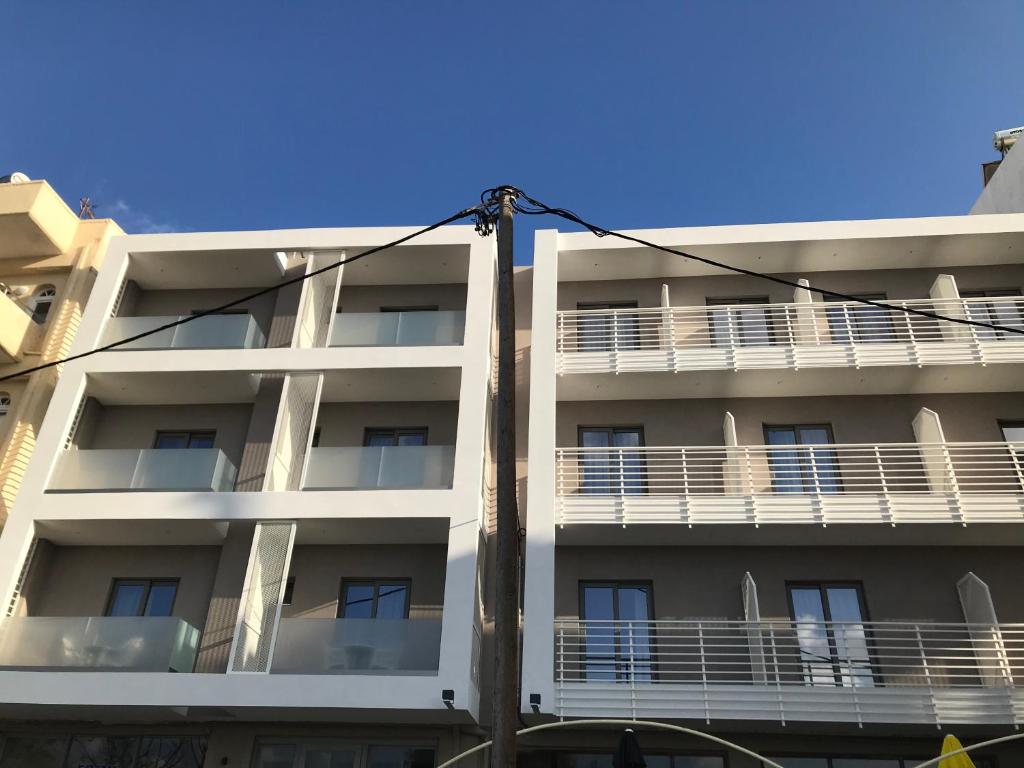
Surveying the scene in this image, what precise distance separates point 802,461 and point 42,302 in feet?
53.4

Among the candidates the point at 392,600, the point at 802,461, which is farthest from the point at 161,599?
the point at 802,461

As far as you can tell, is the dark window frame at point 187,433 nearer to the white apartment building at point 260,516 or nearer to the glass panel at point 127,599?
the white apartment building at point 260,516

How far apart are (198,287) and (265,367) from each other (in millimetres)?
4083

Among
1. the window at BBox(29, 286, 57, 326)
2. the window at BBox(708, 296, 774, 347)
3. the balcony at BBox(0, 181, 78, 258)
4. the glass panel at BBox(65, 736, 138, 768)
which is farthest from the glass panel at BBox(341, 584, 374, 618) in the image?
the balcony at BBox(0, 181, 78, 258)

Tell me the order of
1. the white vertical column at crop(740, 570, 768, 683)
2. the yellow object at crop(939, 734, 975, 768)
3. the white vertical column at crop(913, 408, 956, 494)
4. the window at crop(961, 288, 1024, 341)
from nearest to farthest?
the yellow object at crop(939, 734, 975, 768) < the white vertical column at crop(740, 570, 768, 683) < the white vertical column at crop(913, 408, 956, 494) < the window at crop(961, 288, 1024, 341)

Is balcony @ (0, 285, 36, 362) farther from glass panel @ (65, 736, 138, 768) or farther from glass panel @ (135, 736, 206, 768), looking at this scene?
glass panel @ (135, 736, 206, 768)

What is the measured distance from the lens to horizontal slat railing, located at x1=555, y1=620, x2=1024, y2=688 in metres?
13.2

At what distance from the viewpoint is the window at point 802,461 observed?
597 inches

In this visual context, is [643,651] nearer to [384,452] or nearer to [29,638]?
[384,452]

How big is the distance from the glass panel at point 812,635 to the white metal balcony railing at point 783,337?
4107mm

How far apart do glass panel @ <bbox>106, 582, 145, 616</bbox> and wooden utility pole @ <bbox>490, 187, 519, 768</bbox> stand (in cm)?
1020

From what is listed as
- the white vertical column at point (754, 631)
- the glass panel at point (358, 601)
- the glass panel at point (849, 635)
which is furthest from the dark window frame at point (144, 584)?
the glass panel at point (849, 635)

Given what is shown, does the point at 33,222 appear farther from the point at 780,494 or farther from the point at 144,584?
the point at 780,494

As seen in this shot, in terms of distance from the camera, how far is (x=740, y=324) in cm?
1692
